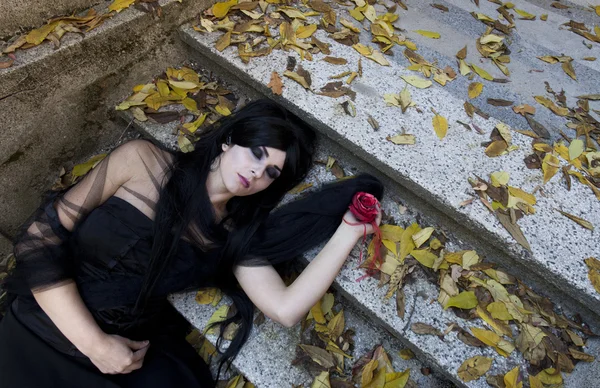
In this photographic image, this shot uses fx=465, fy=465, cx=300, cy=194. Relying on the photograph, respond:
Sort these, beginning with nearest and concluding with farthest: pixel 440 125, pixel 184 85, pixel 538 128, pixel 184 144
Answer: pixel 440 125 < pixel 184 144 < pixel 538 128 < pixel 184 85

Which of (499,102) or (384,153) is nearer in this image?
(384,153)

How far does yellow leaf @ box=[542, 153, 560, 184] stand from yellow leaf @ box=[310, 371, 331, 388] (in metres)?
1.48

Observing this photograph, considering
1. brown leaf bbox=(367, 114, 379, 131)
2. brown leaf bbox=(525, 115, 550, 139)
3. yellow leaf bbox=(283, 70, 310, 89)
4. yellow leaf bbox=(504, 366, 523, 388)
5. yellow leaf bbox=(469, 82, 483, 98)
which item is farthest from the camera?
yellow leaf bbox=(469, 82, 483, 98)

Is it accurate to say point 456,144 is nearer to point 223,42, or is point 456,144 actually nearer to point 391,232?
point 391,232

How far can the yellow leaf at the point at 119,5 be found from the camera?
265 centimetres

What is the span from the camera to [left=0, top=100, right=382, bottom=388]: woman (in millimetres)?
2080

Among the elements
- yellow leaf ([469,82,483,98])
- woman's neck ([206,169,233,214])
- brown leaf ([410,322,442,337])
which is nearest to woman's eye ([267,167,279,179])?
woman's neck ([206,169,233,214])

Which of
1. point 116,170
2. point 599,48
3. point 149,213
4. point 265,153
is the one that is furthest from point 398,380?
point 599,48

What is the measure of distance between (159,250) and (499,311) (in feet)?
5.23

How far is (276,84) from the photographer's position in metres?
2.61

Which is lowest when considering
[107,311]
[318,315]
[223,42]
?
[318,315]

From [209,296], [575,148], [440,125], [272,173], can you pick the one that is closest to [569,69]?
[575,148]

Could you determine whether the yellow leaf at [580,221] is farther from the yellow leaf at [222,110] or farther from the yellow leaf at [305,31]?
the yellow leaf at [222,110]

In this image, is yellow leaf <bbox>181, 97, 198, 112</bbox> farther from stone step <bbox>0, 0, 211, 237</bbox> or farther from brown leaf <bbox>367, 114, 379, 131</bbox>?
brown leaf <bbox>367, 114, 379, 131</bbox>
